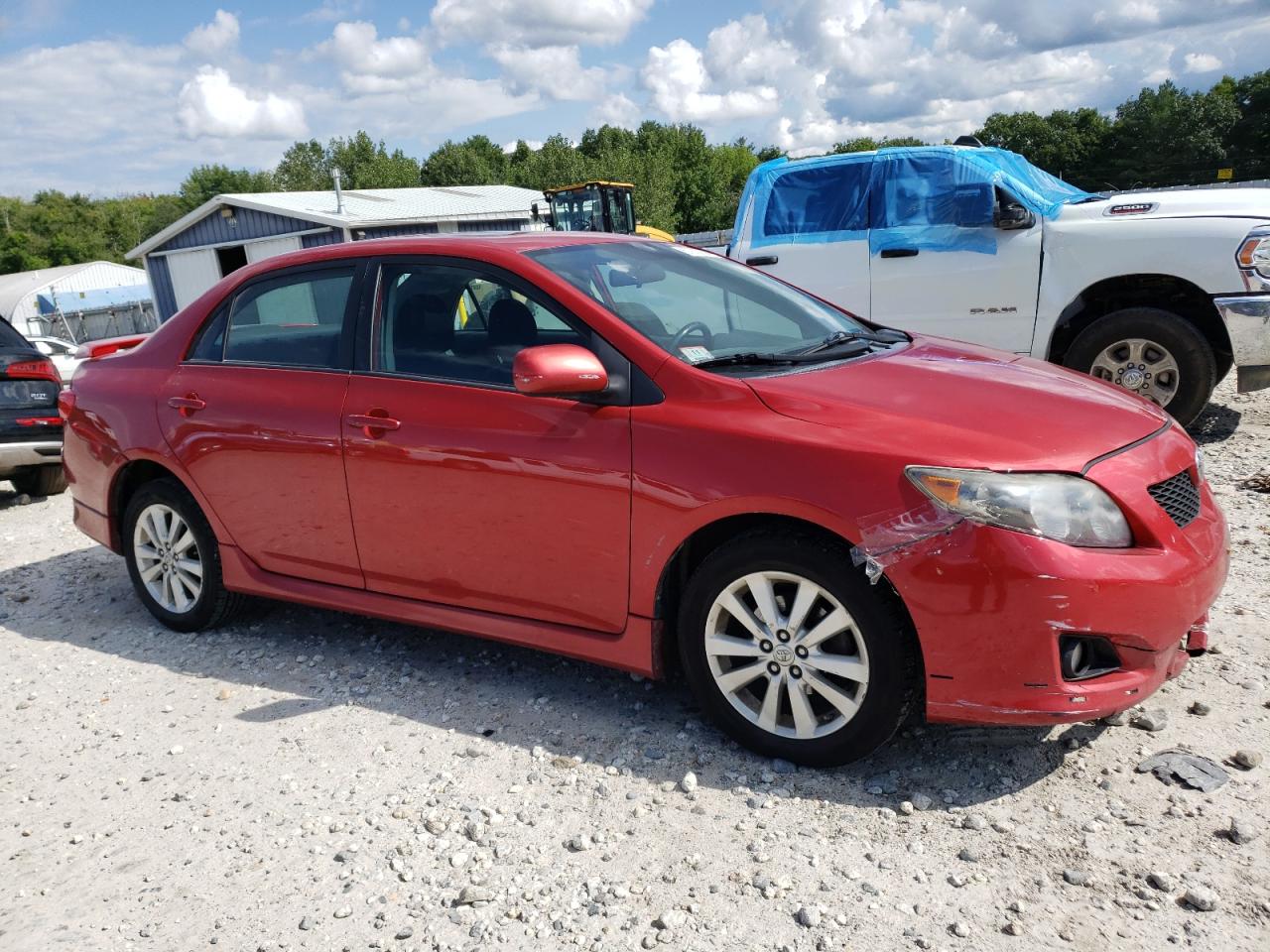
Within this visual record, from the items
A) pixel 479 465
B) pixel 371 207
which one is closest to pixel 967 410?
pixel 479 465

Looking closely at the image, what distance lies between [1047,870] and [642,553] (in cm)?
144

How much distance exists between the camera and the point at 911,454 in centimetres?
282

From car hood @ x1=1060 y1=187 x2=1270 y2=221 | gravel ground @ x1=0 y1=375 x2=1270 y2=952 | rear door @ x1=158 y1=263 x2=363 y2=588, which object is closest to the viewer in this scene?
gravel ground @ x1=0 y1=375 x2=1270 y2=952

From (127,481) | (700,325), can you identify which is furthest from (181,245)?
(700,325)

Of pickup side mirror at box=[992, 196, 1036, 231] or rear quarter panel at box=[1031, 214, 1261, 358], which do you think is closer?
rear quarter panel at box=[1031, 214, 1261, 358]

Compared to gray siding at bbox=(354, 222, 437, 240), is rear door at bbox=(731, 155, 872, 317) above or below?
above

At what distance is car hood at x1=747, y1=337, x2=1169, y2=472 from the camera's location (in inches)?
111

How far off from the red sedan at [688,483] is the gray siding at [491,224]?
102 ft

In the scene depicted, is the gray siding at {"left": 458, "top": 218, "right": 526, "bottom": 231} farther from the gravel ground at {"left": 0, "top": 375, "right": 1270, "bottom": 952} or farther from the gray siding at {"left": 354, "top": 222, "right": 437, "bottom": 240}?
the gravel ground at {"left": 0, "top": 375, "right": 1270, "bottom": 952}

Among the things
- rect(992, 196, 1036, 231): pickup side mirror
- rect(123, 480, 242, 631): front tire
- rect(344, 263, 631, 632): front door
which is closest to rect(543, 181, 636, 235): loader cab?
rect(992, 196, 1036, 231): pickup side mirror

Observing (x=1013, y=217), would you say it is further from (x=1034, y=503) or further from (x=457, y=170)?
(x=457, y=170)

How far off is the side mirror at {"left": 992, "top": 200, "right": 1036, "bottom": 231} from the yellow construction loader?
19.1 metres

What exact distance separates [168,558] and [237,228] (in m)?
30.6

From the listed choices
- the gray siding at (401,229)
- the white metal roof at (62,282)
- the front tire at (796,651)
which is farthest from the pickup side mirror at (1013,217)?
the white metal roof at (62,282)
